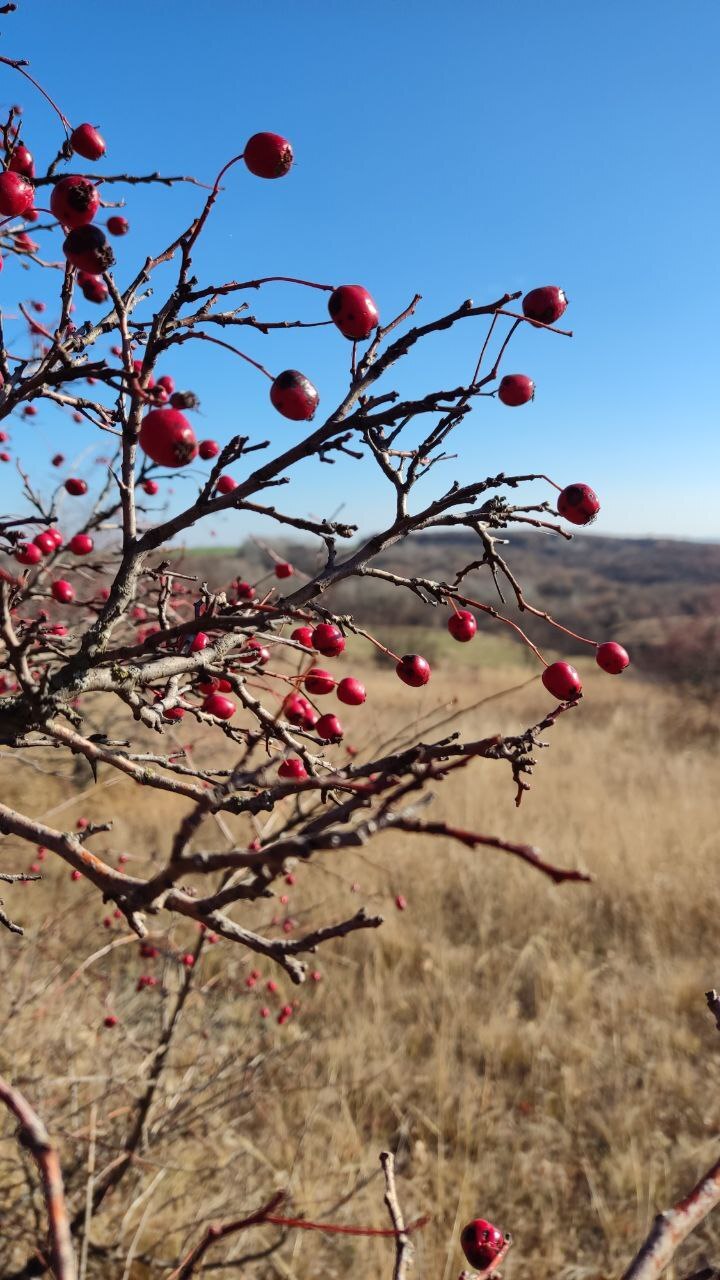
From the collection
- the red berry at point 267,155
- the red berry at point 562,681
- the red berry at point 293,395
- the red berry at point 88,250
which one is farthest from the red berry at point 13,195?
the red berry at point 562,681

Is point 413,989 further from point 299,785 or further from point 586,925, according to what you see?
point 299,785

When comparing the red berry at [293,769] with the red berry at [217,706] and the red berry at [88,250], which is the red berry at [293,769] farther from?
the red berry at [88,250]

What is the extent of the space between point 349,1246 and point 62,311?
414cm

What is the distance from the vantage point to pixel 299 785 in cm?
78

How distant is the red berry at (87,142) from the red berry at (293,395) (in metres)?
0.88

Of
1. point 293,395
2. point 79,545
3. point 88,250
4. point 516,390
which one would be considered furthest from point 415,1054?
point 88,250

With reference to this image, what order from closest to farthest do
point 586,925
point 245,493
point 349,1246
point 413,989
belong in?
point 245,493 < point 349,1246 < point 413,989 < point 586,925

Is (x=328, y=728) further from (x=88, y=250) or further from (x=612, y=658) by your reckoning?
(x=88, y=250)

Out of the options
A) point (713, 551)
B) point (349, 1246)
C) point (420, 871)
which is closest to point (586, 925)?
point (420, 871)

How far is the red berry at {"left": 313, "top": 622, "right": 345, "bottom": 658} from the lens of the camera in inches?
60.5

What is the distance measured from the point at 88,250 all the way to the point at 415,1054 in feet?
16.4

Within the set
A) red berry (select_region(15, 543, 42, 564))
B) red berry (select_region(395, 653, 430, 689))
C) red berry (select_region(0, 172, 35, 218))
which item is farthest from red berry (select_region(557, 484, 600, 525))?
red berry (select_region(15, 543, 42, 564))

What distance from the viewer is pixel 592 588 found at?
54.9 m

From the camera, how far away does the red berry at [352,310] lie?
128 cm
